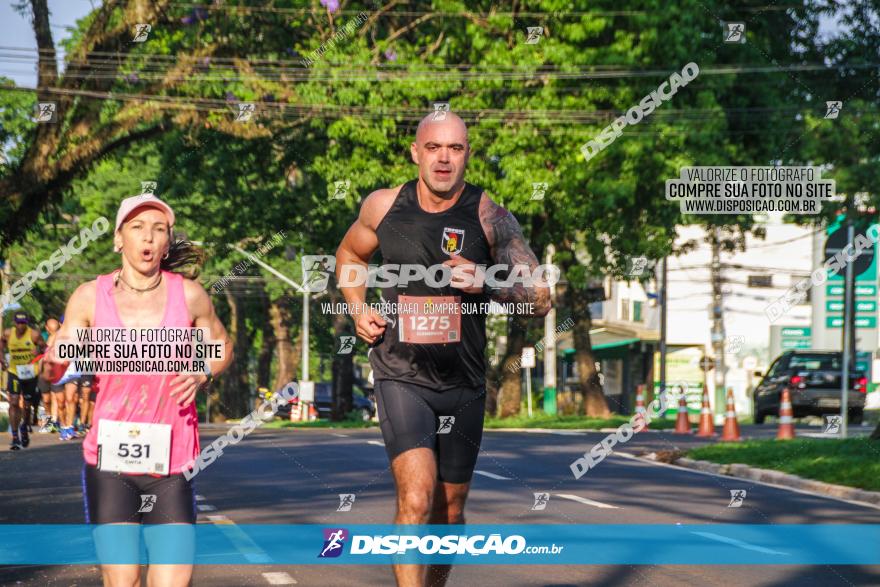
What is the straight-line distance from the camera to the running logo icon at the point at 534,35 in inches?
1177

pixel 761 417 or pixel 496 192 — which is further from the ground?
pixel 496 192

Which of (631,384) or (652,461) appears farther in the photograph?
(631,384)

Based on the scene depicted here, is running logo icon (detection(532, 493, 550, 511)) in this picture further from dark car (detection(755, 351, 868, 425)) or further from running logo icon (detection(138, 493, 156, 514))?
dark car (detection(755, 351, 868, 425))

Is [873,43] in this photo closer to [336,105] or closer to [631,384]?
[336,105]

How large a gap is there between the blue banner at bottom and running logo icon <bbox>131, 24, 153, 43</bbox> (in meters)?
17.3

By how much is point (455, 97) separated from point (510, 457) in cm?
1254

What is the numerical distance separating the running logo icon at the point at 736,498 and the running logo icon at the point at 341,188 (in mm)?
17648

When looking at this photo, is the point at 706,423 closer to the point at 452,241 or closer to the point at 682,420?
the point at 682,420

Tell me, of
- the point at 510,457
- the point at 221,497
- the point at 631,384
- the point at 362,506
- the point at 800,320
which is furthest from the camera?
the point at 631,384

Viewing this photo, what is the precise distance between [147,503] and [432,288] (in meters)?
1.44

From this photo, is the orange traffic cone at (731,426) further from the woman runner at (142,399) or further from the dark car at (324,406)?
the dark car at (324,406)

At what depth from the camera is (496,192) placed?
30.7 m

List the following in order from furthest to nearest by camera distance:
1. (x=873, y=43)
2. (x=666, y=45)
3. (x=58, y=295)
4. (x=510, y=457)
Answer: (x=58, y=295) < (x=666, y=45) < (x=873, y=43) < (x=510, y=457)

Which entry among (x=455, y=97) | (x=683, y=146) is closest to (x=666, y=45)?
(x=683, y=146)
